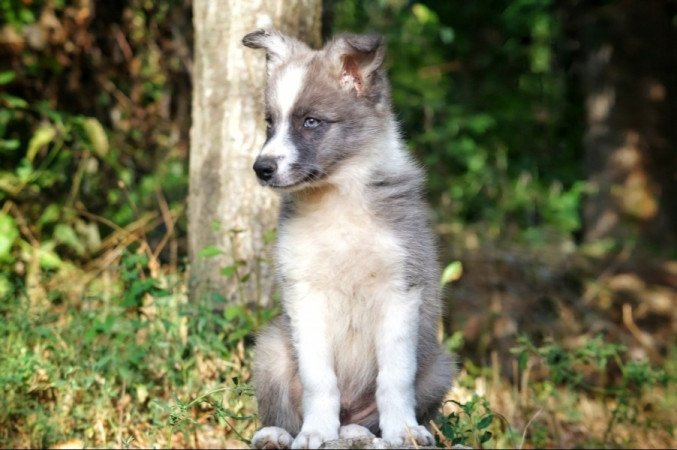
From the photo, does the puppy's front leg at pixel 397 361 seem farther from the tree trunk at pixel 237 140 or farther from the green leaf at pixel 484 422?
the tree trunk at pixel 237 140

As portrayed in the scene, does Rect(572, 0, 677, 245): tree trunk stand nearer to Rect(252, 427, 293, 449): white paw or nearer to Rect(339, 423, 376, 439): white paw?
Rect(339, 423, 376, 439): white paw

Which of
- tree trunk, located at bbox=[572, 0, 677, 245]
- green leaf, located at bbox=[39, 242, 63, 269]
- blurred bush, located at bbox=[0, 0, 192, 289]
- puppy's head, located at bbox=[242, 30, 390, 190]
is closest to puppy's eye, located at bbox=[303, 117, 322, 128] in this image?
puppy's head, located at bbox=[242, 30, 390, 190]

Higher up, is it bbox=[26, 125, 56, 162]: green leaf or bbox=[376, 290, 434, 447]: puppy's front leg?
bbox=[26, 125, 56, 162]: green leaf

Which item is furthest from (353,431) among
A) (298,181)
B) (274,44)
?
(274,44)

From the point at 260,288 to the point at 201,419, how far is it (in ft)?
3.42

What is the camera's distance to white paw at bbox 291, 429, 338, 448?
396 centimetres

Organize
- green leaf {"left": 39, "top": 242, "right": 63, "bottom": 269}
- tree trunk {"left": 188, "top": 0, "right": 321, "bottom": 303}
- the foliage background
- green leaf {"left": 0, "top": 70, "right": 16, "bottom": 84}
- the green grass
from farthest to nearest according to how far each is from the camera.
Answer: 1. green leaf {"left": 0, "top": 70, "right": 16, "bottom": 84}
2. green leaf {"left": 39, "top": 242, "right": 63, "bottom": 269}
3. tree trunk {"left": 188, "top": 0, "right": 321, "bottom": 303}
4. the foliage background
5. the green grass

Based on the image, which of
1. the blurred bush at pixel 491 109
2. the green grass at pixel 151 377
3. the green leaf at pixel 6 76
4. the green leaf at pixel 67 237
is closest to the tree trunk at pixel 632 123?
the blurred bush at pixel 491 109

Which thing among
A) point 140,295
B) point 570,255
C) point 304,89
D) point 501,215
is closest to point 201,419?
point 140,295

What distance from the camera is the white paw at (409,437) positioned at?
12.9 feet

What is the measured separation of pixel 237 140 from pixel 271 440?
2.55 m

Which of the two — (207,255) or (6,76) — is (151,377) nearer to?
(207,255)

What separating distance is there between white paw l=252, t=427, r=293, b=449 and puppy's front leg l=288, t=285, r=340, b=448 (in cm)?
12

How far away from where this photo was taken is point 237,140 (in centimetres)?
615
